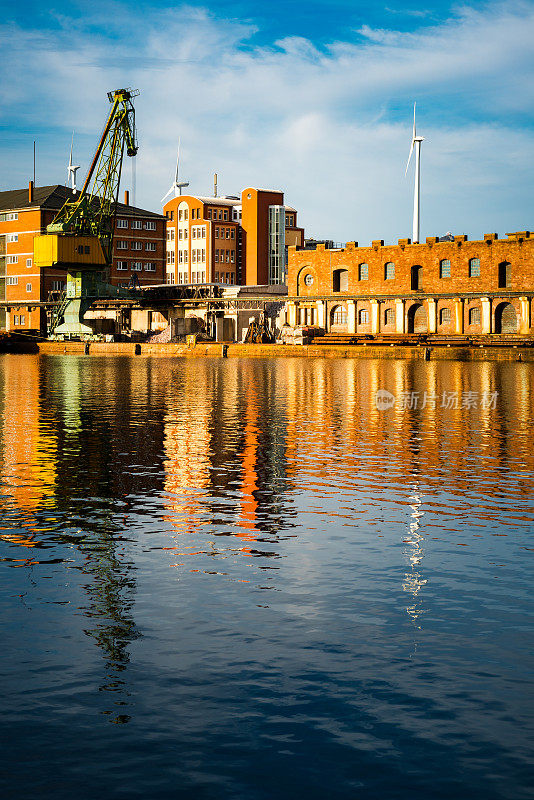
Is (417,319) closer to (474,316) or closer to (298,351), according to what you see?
(474,316)

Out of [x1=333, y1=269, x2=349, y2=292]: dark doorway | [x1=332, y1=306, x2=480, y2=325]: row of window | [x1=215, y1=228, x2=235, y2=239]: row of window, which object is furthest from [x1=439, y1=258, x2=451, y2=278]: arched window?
[x1=215, y1=228, x2=235, y2=239]: row of window

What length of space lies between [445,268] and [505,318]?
27.4 ft

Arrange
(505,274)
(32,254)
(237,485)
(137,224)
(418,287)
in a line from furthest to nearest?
(137,224) < (32,254) < (418,287) < (505,274) < (237,485)

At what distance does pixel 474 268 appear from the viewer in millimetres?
85062

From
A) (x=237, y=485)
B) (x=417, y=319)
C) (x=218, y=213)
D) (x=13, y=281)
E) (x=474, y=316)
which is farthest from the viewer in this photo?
(x=218, y=213)

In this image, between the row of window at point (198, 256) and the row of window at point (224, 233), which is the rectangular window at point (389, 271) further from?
the row of window at point (198, 256)

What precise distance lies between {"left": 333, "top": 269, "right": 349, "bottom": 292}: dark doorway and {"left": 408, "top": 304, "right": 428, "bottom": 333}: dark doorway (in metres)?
9.81

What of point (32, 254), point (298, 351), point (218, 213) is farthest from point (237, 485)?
point (218, 213)

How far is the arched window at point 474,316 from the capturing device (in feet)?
275

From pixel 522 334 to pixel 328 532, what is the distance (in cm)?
6883

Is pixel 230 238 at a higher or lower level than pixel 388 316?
higher

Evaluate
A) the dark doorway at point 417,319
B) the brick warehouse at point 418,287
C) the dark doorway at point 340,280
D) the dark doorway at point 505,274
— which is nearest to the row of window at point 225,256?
the brick warehouse at point 418,287

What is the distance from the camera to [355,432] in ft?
78.9

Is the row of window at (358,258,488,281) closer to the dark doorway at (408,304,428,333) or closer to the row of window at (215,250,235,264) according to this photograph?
the dark doorway at (408,304,428,333)
